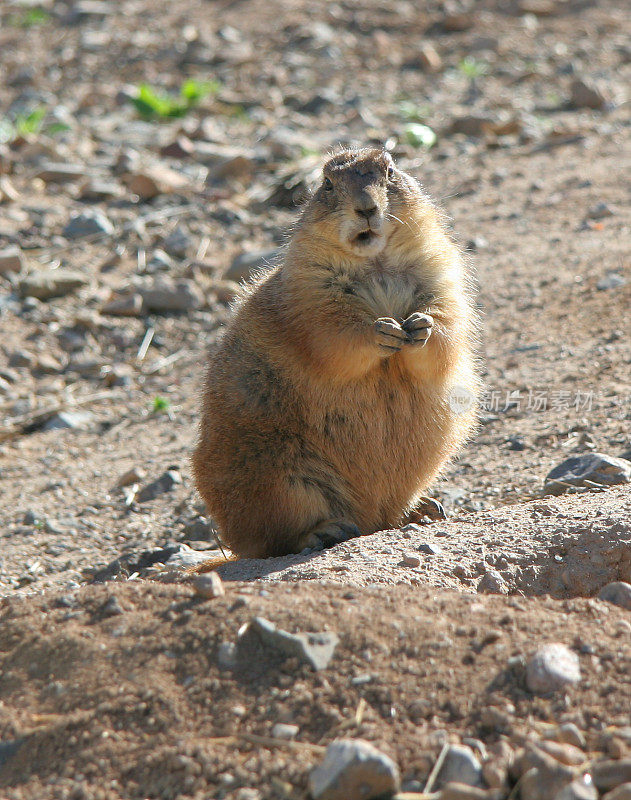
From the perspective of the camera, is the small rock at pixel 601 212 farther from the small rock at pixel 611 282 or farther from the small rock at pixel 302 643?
the small rock at pixel 302 643

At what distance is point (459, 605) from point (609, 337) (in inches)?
162

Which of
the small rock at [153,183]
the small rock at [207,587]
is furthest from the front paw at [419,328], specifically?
the small rock at [153,183]

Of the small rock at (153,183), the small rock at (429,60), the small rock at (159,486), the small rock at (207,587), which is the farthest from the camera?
the small rock at (429,60)

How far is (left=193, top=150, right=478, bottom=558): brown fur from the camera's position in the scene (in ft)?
16.8

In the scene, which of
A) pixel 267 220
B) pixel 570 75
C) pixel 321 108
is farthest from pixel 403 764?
pixel 570 75

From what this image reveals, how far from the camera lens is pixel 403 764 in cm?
273

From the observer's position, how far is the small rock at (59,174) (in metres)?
11.0

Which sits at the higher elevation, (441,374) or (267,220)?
(441,374)

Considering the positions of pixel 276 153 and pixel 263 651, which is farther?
pixel 276 153

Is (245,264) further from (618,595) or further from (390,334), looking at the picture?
(618,595)

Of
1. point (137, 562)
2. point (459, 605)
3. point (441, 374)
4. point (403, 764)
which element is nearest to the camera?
point (403, 764)

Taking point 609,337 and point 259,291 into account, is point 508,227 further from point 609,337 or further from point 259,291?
point 259,291

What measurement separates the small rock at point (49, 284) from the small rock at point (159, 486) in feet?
10.4

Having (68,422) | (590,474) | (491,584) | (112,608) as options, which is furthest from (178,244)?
(112,608)
